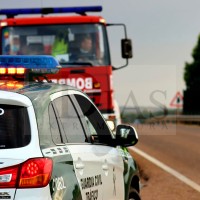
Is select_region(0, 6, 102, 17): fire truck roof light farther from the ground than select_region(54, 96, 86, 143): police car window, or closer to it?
closer to it

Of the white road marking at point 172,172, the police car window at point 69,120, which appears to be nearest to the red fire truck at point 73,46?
the white road marking at point 172,172

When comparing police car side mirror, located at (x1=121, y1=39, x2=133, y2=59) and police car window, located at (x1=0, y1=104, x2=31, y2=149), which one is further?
police car side mirror, located at (x1=121, y1=39, x2=133, y2=59)

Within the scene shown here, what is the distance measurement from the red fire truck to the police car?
8.57 metres

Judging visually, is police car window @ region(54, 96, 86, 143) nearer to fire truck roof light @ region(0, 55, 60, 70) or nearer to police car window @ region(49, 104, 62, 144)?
police car window @ region(49, 104, 62, 144)

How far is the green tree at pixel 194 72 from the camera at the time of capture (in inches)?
4220

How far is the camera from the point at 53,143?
559 centimetres

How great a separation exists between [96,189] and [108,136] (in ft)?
3.00

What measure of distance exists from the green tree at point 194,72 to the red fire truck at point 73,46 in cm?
8991

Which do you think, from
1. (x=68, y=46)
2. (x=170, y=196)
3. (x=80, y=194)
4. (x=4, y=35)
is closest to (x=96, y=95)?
(x=68, y=46)

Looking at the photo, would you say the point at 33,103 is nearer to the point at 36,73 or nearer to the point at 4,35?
the point at 36,73

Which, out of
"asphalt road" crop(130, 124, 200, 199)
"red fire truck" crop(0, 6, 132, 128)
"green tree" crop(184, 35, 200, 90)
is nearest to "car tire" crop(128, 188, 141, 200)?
"asphalt road" crop(130, 124, 200, 199)

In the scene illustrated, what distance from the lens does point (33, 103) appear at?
18.0 feet

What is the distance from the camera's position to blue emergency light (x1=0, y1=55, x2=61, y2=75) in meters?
6.62

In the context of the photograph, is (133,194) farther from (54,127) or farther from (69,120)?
(54,127)
